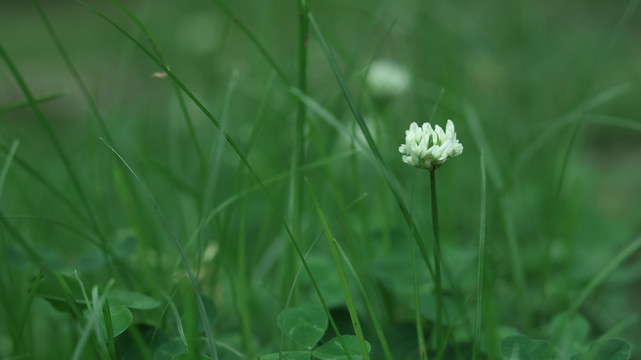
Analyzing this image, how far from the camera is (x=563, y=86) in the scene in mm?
2209

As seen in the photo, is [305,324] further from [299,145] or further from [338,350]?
[299,145]

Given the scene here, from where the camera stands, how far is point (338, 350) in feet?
2.08

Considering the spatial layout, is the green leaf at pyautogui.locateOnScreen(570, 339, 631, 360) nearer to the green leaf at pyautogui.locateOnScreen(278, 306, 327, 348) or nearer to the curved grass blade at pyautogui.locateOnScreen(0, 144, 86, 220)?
the green leaf at pyautogui.locateOnScreen(278, 306, 327, 348)

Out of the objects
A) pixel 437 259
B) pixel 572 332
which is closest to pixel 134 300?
pixel 437 259

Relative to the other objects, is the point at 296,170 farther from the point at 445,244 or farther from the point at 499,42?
the point at 499,42

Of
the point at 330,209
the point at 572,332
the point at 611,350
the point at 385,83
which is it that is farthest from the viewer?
the point at 385,83

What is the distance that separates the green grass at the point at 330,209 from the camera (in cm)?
66

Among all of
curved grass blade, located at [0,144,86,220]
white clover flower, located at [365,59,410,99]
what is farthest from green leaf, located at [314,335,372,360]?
white clover flower, located at [365,59,410,99]

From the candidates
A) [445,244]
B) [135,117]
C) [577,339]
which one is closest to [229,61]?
[135,117]

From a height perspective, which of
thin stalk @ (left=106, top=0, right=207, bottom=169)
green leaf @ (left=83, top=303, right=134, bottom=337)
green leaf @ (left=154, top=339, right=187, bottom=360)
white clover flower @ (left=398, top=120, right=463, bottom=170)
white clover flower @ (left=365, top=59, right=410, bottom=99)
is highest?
white clover flower @ (left=365, top=59, right=410, bottom=99)

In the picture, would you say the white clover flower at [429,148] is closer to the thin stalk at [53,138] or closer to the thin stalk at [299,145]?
the thin stalk at [299,145]

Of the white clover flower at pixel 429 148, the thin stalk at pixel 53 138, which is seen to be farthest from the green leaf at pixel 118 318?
the white clover flower at pixel 429 148

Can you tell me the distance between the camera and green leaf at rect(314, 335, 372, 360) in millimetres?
608

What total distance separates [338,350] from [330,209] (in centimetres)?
61
